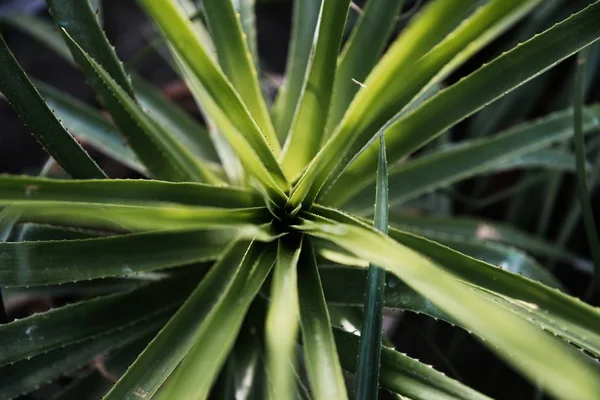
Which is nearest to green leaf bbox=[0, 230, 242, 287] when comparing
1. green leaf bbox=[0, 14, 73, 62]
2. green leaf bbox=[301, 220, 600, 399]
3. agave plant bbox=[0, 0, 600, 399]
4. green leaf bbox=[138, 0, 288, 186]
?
agave plant bbox=[0, 0, 600, 399]

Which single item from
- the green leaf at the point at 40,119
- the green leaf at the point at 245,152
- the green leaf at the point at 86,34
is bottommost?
the green leaf at the point at 40,119

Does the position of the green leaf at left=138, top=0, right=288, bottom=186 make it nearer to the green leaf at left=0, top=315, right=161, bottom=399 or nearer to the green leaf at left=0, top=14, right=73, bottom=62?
the green leaf at left=0, top=315, right=161, bottom=399

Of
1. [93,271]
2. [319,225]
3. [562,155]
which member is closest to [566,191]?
[562,155]

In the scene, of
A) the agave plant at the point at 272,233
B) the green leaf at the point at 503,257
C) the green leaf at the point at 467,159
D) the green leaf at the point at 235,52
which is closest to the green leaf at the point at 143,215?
the agave plant at the point at 272,233

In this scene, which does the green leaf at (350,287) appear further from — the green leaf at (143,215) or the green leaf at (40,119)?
the green leaf at (40,119)

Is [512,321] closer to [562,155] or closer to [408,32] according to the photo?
[408,32]

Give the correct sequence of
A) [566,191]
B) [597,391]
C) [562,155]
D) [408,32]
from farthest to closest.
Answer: [566,191] < [562,155] < [408,32] < [597,391]

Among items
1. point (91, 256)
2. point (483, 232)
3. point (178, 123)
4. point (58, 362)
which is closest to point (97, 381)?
point (58, 362)
